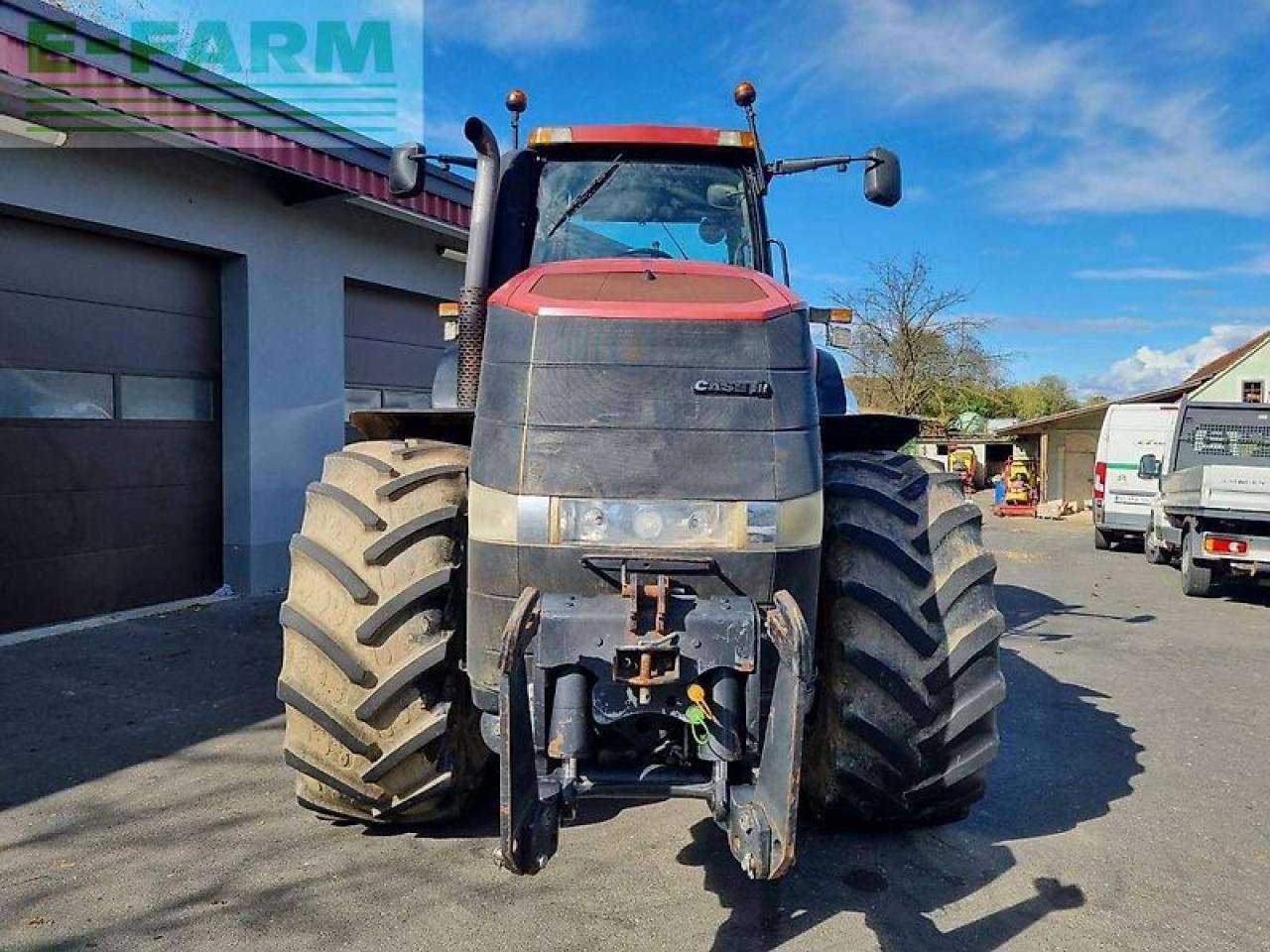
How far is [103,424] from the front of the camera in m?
7.55

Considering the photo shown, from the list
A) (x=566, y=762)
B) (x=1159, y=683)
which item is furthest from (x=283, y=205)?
(x=1159, y=683)

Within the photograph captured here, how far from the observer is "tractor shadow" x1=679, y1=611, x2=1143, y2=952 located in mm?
3033

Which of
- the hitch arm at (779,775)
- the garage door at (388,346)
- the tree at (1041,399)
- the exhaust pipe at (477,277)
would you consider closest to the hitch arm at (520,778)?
the hitch arm at (779,775)

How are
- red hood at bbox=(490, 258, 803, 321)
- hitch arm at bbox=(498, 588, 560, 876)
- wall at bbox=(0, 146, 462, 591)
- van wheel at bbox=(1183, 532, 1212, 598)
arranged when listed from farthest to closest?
van wheel at bbox=(1183, 532, 1212, 598), wall at bbox=(0, 146, 462, 591), red hood at bbox=(490, 258, 803, 321), hitch arm at bbox=(498, 588, 560, 876)

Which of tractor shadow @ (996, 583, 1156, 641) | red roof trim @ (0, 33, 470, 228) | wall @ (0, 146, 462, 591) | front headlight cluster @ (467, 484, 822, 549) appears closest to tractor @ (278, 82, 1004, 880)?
front headlight cluster @ (467, 484, 822, 549)

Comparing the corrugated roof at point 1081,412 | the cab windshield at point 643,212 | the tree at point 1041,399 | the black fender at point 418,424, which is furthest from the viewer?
the tree at point 1041,399

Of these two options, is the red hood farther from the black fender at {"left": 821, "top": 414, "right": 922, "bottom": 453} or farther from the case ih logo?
the black fender at {"left": 821, "top": 414, "right": 922, "bottom": 453}

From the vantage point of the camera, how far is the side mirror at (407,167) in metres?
4.31

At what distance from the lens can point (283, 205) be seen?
351 inches

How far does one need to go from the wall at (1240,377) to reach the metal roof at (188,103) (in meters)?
29.9

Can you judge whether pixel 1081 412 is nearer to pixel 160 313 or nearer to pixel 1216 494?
pixel 1216 494

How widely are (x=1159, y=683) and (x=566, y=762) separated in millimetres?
5512

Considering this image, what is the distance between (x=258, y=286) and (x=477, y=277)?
17.9 ft

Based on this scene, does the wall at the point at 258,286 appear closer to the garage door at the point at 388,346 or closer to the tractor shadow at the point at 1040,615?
the garage door at the point at 388,346
